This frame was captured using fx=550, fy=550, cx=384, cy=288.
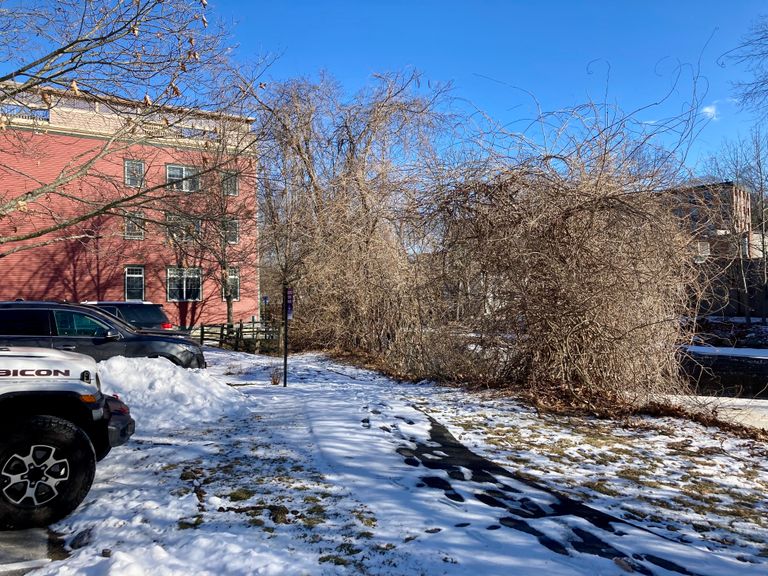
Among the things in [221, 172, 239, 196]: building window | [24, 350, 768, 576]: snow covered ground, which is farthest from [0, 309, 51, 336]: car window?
[221, 172, 239, 196]: building window

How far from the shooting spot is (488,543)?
3.57 meters

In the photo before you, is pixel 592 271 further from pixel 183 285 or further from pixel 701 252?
pixel 183 285

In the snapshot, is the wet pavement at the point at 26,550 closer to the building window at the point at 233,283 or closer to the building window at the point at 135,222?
the building window at the point at 135,222

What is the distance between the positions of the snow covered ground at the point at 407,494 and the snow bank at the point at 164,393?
0.03 m

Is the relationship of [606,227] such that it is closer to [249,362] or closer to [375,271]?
[375,271]

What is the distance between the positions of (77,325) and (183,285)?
19390 mm

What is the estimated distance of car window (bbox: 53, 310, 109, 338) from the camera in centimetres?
907

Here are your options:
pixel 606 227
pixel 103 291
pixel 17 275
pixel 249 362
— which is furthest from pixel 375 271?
pixel 17 275

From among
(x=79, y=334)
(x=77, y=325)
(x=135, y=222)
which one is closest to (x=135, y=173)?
(x=135, y=222)

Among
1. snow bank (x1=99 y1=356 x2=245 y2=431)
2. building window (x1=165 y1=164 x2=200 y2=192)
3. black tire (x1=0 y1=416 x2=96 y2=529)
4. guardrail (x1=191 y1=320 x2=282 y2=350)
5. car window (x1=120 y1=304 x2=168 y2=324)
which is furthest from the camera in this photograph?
guardrail (x1=191 y1=320 x2=282 y2=350)

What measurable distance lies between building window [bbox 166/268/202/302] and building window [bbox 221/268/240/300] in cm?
139

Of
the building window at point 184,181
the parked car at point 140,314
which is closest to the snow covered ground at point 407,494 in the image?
the building window at point 184,181

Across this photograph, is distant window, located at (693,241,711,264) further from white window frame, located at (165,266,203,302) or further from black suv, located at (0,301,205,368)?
white window frame, located at (165,266,203,302)

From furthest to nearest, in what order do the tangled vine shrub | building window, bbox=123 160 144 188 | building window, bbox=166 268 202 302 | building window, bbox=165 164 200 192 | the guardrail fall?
building window, bbox=166 268 202 302 → the guardrail → building window, bbox=123 160 144 188 → the tangled vine shrub → building window, bbox=165 164 200 192
